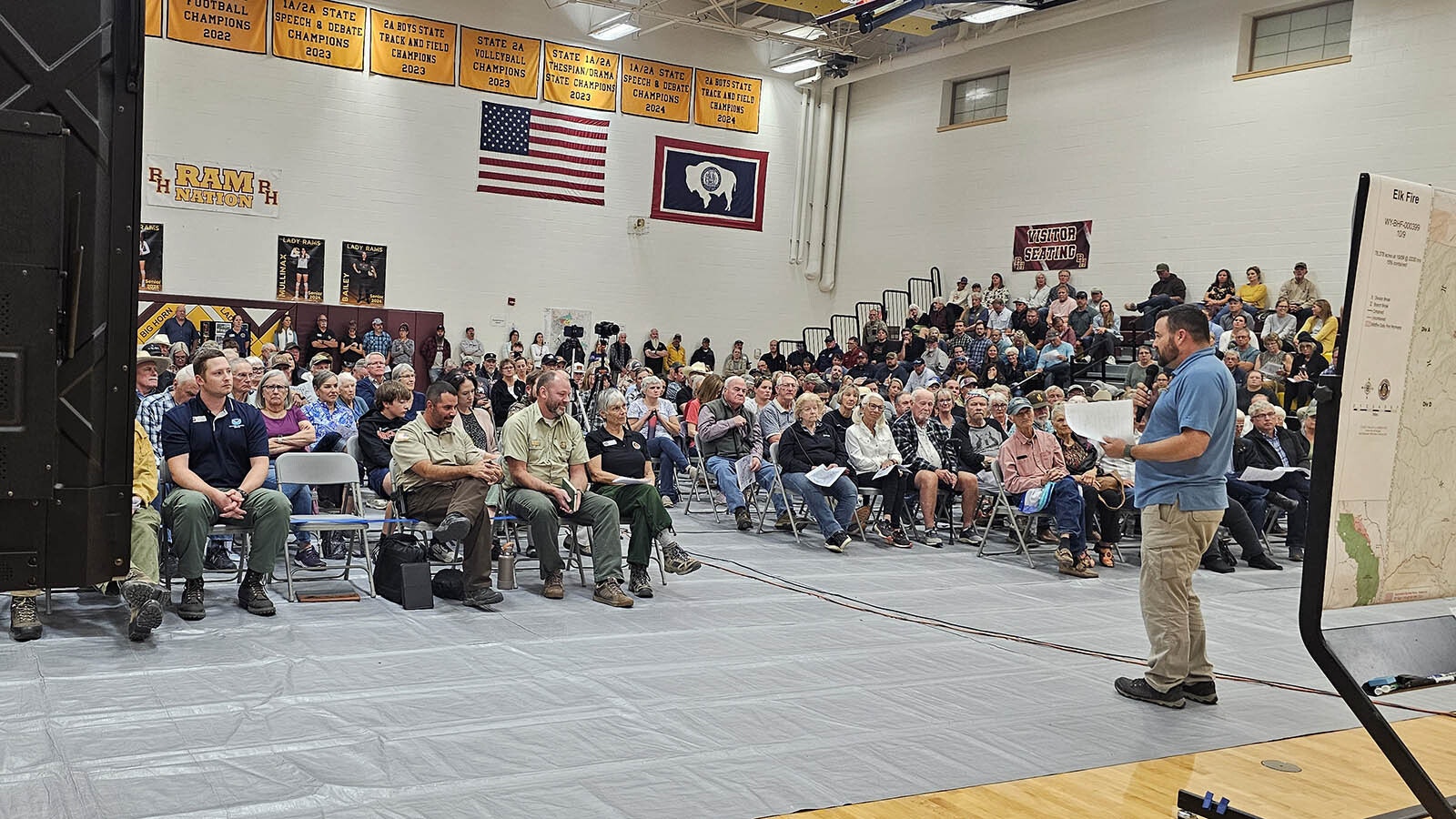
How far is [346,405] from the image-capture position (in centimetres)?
796

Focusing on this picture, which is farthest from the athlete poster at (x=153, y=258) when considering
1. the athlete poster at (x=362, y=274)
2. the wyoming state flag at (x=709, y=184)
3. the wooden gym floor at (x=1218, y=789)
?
the wooden gym floor at (x=1218, y=789)

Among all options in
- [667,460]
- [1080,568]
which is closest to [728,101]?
[667,460]

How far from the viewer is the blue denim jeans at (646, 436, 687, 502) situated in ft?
31.6

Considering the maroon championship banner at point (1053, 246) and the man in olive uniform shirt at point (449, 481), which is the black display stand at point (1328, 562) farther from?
the maroon championship banner at point (1053, 246)

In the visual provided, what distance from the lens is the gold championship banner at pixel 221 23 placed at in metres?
15.7

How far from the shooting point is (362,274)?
17.4m

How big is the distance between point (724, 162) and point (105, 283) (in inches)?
705

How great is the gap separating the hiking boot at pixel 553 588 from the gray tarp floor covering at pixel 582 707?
0.32ft

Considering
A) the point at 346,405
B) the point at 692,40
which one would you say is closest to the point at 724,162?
the point at 692,40

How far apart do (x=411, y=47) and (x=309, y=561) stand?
12.6m

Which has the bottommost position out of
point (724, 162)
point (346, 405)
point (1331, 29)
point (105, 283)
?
point (346, 405)

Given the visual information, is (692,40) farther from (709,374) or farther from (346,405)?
(346,405)

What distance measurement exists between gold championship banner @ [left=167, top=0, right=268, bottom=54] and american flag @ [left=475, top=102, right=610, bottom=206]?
11.0ft

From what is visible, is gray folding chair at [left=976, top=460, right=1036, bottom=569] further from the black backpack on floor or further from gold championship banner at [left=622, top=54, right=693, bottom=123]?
gold championship banner at [left=622, top=54, right=693, bottom=123]
